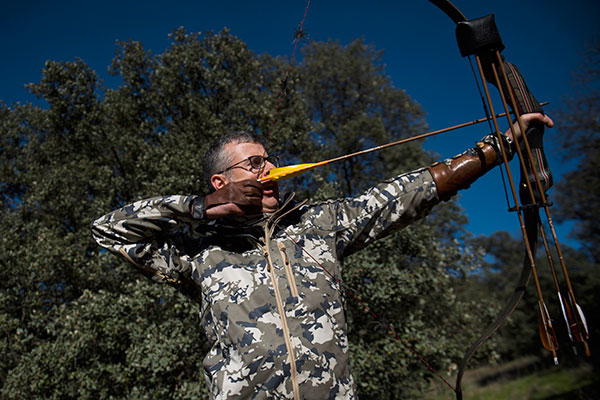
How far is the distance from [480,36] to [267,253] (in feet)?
3.74

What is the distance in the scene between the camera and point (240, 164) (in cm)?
187

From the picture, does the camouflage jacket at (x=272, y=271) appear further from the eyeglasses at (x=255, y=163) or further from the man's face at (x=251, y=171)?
the eyeglasses at (x=255, y=163)

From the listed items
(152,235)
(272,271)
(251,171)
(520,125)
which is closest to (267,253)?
(272,271)

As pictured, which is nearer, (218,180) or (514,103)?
(514,103)

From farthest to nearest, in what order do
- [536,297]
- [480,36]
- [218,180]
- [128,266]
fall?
[536,297] → [128,266] → [218,180] → [480,36]

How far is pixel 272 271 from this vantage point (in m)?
1.53

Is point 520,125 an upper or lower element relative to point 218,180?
lower

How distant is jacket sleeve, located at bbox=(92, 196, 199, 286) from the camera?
174 cm

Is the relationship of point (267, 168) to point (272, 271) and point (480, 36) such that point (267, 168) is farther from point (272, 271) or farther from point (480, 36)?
point (480, 36)

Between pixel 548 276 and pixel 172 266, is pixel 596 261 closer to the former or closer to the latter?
pixel 548 276

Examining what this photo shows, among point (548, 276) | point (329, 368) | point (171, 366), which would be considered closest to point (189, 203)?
point (329, 368)

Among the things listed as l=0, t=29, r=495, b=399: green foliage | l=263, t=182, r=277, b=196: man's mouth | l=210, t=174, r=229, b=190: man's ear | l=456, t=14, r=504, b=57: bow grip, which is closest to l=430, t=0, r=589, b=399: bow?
l=456, t=14, r=504, b=57: bow grip

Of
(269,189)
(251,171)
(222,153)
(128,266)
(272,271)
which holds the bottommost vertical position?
(272,271)

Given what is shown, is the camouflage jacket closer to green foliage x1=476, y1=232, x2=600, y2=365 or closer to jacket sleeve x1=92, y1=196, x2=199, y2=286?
jacket sleeve x1=92, y1=196, x2=199, y2=286
